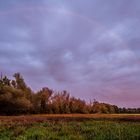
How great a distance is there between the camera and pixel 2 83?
68500mm

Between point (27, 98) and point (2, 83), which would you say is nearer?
point (27, 98)

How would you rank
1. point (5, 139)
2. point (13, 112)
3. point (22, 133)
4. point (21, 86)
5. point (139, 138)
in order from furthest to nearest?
point (21, 86) < point (13, 112) < point (22, 133) < point (5, 139) < point (139, 138)

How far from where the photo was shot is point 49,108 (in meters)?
59.9

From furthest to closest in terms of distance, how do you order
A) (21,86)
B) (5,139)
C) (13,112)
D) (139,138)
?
(21,86), (13,112), (5,139), (139,138)

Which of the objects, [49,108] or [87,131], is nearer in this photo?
[87,131]

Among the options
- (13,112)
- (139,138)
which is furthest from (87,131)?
(13,112)

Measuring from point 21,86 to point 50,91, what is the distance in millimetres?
7209

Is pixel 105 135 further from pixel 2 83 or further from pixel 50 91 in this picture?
pixel 2 83

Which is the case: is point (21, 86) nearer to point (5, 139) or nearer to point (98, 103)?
point (98, 103)

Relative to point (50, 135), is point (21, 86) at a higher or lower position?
higher

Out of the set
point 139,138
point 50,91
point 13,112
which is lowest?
point 139,138

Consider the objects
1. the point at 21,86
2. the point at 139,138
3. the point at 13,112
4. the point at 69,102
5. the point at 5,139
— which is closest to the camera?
the point at 139,138

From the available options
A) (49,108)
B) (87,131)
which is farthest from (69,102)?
(87,131)

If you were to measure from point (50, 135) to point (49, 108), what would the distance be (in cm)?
4030
